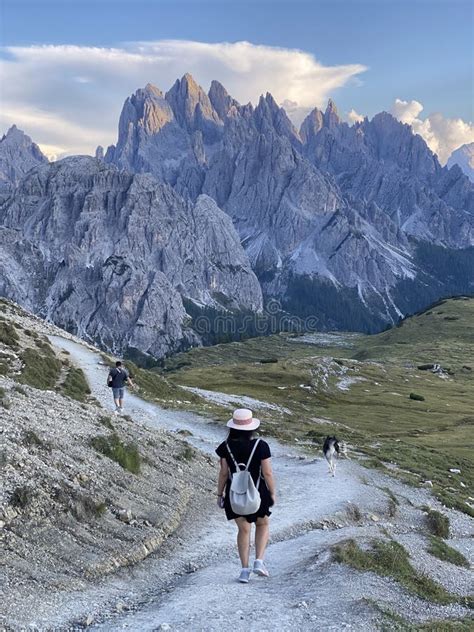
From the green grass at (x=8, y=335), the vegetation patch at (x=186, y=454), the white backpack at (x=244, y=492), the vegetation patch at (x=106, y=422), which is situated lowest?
the vegetation patch at (x=186, y=454)

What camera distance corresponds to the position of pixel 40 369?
162ft

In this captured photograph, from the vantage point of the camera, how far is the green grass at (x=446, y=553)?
75.0 ft

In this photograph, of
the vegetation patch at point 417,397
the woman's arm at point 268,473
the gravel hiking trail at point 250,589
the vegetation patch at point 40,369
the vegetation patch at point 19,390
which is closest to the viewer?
the gravel hiking trail at point 250,589

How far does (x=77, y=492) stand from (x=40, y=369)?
33619mm

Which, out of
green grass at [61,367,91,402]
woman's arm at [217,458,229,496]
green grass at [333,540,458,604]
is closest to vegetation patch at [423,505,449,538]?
green grass at [333,540,458,604]

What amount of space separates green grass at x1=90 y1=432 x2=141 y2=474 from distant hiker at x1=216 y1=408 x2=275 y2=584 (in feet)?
32.5

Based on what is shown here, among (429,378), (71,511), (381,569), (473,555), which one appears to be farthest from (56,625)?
(429,378)

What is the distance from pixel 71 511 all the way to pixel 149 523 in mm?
3204

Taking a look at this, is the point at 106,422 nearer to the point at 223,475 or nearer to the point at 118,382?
the point at 118,382

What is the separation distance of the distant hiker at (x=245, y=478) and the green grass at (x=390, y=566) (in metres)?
3.73

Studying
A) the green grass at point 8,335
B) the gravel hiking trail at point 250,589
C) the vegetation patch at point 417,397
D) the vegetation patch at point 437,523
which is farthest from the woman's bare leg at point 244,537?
the vegetation patch at point 417,397

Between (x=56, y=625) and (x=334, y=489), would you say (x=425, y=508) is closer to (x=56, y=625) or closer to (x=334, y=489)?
(x=334, y=489)

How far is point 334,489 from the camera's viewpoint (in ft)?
102

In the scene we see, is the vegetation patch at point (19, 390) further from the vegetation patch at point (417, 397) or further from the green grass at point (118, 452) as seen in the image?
the vegetation patch at point (417, 397)
